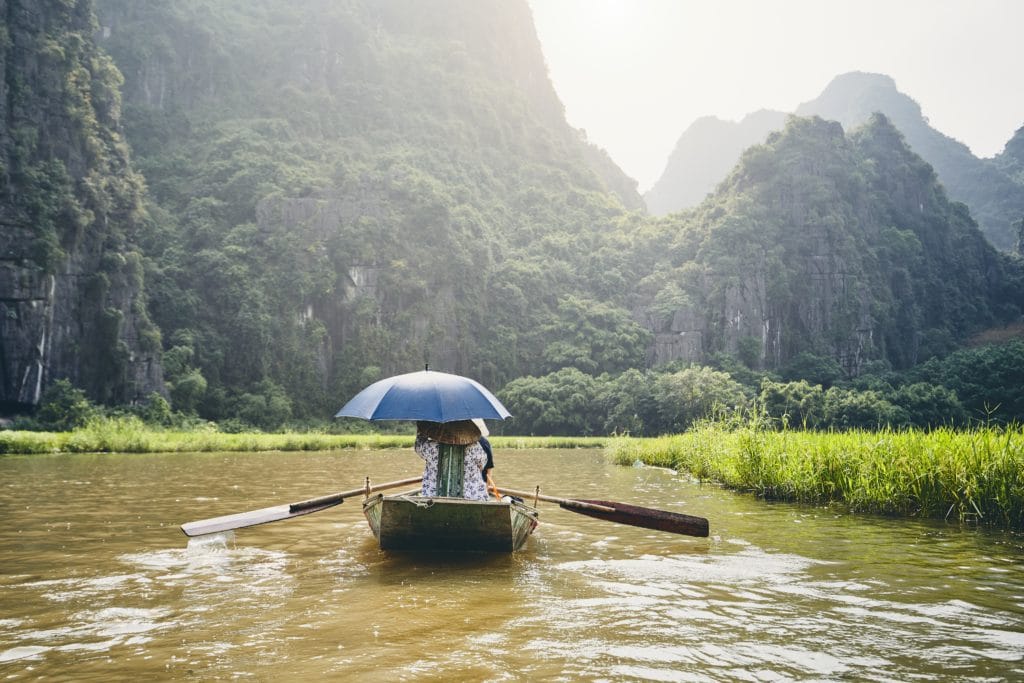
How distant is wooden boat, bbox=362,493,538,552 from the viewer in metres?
6.32

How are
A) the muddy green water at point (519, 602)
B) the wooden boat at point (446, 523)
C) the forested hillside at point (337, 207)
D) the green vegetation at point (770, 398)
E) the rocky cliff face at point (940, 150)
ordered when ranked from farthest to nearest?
the rocky cliff face at point (940, 150) < the forested hillside at point (337, 207) < the green vegetation at point (770, 398) < the wooden boat at point (446, 523) < the muddy green water at point (519, 602)

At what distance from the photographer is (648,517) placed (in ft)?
23.4

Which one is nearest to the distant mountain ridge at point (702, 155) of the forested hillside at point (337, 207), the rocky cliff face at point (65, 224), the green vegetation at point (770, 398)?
the forested hillside at point (337, 207)

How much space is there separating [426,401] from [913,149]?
127376mm

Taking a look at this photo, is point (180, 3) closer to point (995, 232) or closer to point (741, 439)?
point (741, 439)

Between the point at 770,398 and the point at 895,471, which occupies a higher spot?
the point at 770,398

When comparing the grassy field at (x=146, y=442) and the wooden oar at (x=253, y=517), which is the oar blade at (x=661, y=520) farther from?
the grassy field at (x=146, y=442)

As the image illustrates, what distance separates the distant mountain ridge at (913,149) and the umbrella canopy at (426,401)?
87.3 m

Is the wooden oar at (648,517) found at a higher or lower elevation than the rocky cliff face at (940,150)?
lower

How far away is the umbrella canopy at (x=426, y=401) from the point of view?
6.18 meters

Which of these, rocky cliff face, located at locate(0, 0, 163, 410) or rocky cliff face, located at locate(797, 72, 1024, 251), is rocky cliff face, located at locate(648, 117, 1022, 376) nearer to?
rocky cliff face, located at locate(797, 72, 1024, 251)

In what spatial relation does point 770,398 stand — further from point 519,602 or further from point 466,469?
point 519,602

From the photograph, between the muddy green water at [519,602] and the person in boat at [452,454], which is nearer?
the muddy green water at [519,602]

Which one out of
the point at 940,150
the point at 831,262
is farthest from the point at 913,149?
the point at 831,262
